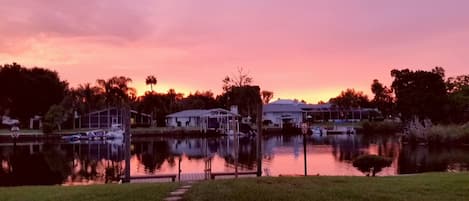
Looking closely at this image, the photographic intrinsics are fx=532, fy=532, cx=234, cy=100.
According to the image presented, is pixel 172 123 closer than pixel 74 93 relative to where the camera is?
No

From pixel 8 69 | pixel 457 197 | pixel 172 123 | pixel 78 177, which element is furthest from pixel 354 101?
pixel 457 197

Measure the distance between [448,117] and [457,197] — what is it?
237 feet

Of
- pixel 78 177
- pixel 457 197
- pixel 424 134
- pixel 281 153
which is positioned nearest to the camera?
pixel 457 197

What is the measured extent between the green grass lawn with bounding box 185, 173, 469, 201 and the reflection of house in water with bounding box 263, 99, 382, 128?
10081 centimetres

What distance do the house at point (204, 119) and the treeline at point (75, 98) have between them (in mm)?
6177

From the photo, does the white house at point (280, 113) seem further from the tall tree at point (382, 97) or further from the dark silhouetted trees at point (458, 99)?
the dark silhouetted trees at point (458, 99)

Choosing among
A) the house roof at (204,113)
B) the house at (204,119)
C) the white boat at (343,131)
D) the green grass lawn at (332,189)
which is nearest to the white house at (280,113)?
the house roof at (204,113)

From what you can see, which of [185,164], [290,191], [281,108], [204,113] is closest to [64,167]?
[185,164]

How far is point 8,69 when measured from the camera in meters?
94.8

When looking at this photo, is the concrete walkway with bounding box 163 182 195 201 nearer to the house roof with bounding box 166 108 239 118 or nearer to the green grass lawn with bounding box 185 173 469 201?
the green grass lawn with bounding box 185 173 469 201

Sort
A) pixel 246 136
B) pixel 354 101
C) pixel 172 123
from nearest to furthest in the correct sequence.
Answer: pixel 246 136 → pixel 172 123 → pixel 354 101

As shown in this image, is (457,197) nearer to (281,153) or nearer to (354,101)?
(281,153)

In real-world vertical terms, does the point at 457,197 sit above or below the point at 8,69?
below

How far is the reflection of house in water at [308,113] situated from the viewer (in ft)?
399
